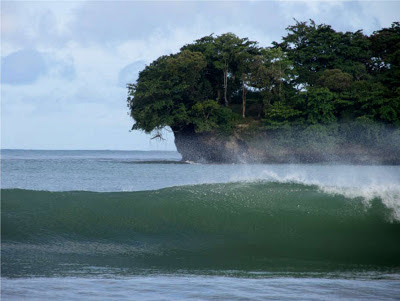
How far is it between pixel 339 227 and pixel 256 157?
33059 mm

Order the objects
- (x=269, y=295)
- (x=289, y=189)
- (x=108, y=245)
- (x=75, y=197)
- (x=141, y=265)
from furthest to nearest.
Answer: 1. (x=289, y=189)
2. (x=75, y=197)
3. (x=108, y=245)
4. (x=141, y=265)
5. (x=269, y=295)

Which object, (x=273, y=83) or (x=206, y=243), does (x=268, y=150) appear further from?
(x=206, y=243)

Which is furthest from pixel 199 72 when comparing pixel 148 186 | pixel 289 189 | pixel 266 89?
pixel 289 189

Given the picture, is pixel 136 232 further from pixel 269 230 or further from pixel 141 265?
pixel 269 230

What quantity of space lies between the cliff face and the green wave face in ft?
102

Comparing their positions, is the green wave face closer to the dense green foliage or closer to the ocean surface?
the ocean surface

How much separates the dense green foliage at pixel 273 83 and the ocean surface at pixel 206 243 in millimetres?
30566

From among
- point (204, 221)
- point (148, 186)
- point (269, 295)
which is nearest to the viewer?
point (269, 295)

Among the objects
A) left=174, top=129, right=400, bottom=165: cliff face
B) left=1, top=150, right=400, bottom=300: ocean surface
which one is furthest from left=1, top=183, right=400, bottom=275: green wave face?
left=174, top=129, right=400, bottom=165: cliff face

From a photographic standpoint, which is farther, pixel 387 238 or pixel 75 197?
pixel 75 197

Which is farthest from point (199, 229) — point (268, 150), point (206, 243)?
point (268, 150)

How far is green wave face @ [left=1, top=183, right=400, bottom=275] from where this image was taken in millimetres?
6902

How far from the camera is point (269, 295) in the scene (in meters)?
4.95

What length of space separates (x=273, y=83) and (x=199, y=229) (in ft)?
115
